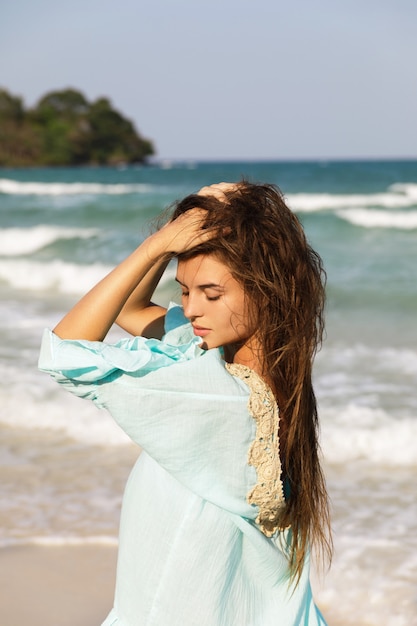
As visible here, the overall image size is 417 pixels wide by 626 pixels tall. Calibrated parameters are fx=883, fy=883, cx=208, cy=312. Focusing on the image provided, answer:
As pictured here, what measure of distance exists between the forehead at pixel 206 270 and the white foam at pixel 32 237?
13644mm

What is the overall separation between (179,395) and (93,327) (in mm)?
259

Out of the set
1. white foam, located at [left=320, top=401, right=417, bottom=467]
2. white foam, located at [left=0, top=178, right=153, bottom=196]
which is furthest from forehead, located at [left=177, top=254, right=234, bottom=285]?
white foam, located at [left=0, top=178, right=153, bottom=196]

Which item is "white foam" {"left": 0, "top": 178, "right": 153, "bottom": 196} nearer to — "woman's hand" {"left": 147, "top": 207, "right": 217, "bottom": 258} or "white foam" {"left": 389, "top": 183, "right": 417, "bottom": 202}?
"white foam" {"left": 389, "top": 183, "right": 417, "bottom": 202}

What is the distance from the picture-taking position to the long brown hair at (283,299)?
1.72 metres

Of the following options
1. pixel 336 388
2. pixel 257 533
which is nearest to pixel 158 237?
pixel 257 533

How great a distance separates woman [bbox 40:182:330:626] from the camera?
1623 mm

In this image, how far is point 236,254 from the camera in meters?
1.70

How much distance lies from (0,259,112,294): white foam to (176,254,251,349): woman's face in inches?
382

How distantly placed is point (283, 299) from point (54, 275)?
428 inches

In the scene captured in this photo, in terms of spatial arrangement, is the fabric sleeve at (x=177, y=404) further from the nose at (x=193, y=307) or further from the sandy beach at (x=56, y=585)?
the sandy beach at (x=56, y=585)

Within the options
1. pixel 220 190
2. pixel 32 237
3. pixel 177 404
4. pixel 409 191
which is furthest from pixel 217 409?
pixel 409 191

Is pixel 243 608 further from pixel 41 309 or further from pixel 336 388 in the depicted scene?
pixel 41 309

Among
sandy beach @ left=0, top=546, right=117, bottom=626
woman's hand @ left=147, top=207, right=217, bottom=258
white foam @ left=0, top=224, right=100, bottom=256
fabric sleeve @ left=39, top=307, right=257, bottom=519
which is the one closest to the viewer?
fabric sleeve @ left=39, top=307, right=257, bottom=519

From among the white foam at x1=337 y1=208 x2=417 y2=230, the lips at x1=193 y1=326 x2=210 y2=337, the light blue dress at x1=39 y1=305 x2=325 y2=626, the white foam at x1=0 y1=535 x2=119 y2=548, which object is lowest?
the white foam at x1=337 y1=208 x2=417 y2=230
